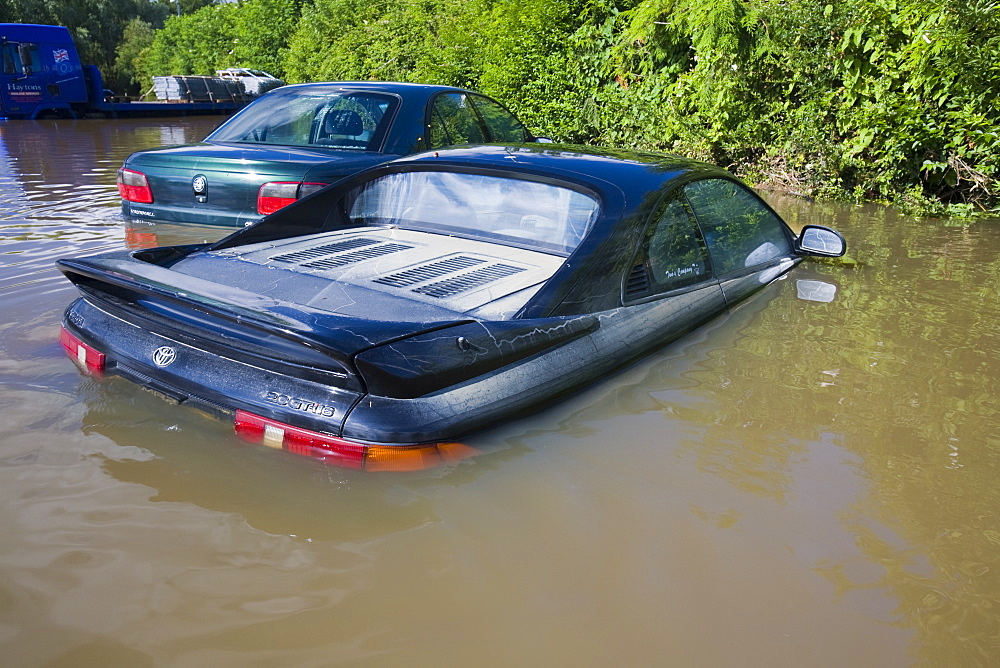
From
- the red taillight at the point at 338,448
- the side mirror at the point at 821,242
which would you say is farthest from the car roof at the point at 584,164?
the red taillight at the point at 338,448

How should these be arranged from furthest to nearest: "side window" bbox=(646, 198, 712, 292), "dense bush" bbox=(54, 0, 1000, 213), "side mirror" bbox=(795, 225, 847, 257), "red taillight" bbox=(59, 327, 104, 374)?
"dense bush" bbox=(54, 0, 1000, 213)
"side mirror" bbox=(795, 225, 847, 257)
"side window" bbox=(646, 198, 712, 292)
"red taillight" bbox=(59, 327, 104, 374)

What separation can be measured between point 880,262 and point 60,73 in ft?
78.6

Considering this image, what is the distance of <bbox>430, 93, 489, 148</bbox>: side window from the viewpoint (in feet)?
22.4

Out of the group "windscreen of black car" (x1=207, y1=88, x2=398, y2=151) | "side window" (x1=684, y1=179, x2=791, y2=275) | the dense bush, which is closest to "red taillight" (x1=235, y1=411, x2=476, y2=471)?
"side window" (x1=684, y1=179, x2=791, y2=275)

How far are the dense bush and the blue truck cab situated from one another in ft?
41.3

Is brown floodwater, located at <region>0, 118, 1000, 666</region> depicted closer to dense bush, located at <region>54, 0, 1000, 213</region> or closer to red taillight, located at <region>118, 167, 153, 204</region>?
red taillight, located at <region>118, 167, 153, 204</region>

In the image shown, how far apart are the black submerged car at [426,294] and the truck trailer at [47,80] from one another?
2270 centimetres

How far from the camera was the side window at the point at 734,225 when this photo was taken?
14.2 feet

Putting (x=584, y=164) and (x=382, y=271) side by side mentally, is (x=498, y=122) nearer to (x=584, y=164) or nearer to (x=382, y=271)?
(x=584, y=164)

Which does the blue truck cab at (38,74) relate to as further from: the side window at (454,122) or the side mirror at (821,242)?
the side mirror at (821,242)

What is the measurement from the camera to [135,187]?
6.02 metres

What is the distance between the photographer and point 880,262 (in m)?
6.84

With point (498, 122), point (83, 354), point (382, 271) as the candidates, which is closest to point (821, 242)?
point (382, 271)

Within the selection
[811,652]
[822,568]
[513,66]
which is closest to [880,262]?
[822,568]
